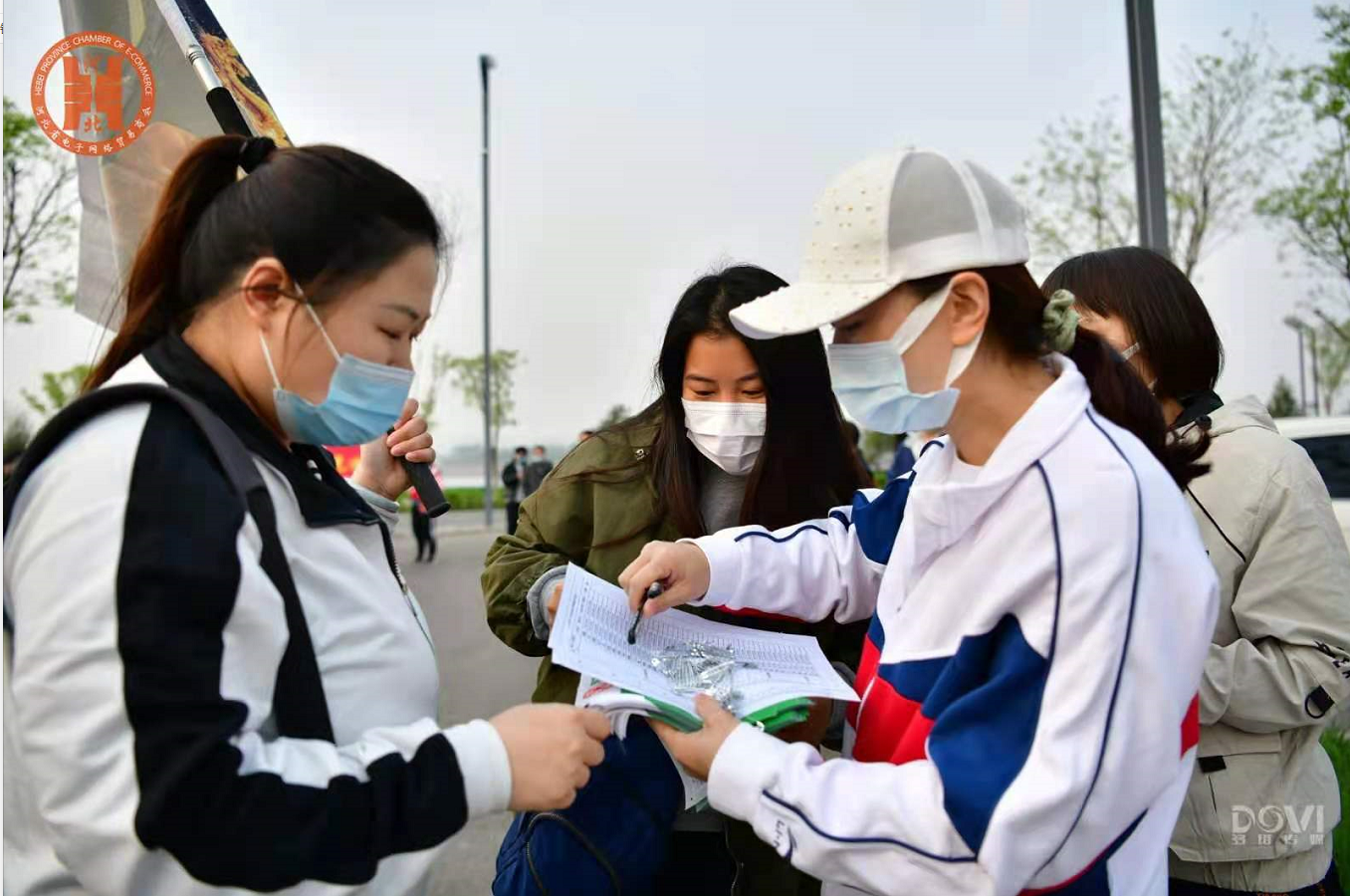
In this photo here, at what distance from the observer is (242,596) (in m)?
1.06

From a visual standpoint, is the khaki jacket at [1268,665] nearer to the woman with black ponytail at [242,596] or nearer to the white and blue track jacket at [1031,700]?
the white and blue track jacket at [1031,700]

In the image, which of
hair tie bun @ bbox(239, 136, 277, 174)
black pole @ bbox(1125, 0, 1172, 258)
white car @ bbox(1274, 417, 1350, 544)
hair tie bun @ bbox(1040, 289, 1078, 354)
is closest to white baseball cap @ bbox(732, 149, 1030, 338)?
hair tie bun @ bbox(1040, 289, 1078, 354)

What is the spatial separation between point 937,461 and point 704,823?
86cm

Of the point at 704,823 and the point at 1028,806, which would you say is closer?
the point at 1028,806

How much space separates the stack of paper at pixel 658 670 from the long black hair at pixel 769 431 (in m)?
0.39

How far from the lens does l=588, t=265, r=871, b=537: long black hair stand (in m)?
2.19

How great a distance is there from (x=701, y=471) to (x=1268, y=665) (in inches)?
47.9

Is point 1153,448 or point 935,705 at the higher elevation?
point 1153,448

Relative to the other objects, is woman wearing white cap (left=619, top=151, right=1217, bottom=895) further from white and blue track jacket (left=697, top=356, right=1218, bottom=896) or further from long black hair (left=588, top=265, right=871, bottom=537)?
long black hair (left=588, top=265, right=871, bottom=537)

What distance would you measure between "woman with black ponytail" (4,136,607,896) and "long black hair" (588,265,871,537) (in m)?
0.86

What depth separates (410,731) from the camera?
3.94ft

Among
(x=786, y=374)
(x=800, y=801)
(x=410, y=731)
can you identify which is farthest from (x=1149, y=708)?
(x=786, y=374)

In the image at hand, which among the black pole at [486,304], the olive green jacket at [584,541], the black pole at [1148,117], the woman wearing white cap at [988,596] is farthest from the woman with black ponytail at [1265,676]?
the black pole at [486,304]

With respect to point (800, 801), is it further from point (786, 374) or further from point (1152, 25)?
point (1152, 25)
